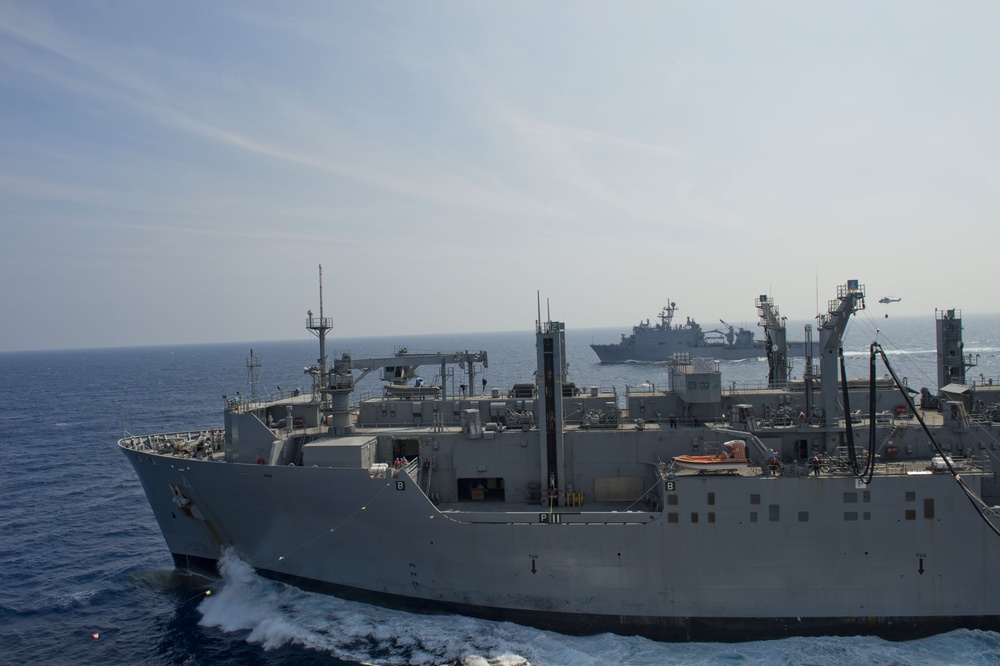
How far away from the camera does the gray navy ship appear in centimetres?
1780

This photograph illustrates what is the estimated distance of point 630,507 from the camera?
20078mm

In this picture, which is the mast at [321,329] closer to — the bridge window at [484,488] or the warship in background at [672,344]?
the bridge window at [484,488]

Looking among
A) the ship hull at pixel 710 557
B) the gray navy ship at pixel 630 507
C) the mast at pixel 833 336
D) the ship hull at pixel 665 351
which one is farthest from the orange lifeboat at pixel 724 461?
the ship hull at pixel 665 351

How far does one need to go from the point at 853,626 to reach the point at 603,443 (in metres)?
8.41

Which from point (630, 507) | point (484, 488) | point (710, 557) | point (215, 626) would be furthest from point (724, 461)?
point (215, 626)

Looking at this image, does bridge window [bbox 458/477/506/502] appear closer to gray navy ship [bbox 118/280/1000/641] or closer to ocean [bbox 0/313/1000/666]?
gray navy ship [bbox 118/280/1000/641]

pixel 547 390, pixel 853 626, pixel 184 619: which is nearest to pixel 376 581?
pixel 184 619

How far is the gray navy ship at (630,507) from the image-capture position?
17.8m

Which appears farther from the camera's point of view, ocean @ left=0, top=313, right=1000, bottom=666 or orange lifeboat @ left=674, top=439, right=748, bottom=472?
orange lifeboat @ left=674, top=439, right=748, bottom=472

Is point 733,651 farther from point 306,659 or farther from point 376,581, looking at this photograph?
point 306,659

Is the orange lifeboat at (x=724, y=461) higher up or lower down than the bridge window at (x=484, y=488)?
higher up

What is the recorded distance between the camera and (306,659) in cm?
1756

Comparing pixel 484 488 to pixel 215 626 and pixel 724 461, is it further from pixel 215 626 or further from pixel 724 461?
pixel 215 626

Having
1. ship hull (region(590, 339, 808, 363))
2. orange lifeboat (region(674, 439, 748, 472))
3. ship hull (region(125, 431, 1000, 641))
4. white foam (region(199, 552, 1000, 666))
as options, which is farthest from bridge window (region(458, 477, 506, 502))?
ship hull (region(590, 339, 808, 363))
